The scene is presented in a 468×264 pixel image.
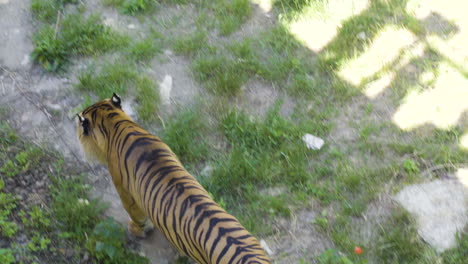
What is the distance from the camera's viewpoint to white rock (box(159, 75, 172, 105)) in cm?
416

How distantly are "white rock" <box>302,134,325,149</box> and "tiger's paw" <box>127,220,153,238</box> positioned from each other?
1275 mm

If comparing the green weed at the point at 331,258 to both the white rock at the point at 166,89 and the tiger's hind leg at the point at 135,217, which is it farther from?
the white rock at the point at 166,89

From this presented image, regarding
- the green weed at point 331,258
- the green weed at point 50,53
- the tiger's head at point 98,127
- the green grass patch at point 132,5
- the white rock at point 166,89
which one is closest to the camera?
the green weed at point 331,258

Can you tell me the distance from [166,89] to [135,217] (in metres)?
1.38

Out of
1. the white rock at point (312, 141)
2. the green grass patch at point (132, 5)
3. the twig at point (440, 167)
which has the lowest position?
the green grass patch at point (132, 5)

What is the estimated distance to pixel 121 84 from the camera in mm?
4148

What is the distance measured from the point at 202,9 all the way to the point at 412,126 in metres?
2.19

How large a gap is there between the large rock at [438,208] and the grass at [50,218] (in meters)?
1.76

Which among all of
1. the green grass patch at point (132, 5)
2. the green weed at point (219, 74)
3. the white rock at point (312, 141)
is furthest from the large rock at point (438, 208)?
the green grass patch at point (132, 5)

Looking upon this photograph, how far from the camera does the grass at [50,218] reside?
3076mm

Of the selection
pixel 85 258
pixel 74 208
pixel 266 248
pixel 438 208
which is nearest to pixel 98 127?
pixel 74 208

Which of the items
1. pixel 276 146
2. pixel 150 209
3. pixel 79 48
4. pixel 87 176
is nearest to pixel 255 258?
pixel 150 209

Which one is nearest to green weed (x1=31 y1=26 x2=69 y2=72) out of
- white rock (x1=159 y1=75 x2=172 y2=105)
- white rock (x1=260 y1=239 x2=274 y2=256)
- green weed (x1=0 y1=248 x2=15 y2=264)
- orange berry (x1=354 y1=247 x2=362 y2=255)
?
white rock (x1=159 y1=75 x2=172 y2=105)

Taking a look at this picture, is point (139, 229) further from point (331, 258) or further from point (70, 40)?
point (70, 40)
